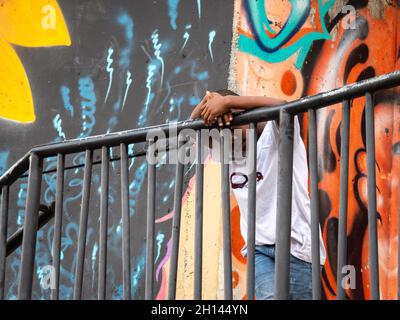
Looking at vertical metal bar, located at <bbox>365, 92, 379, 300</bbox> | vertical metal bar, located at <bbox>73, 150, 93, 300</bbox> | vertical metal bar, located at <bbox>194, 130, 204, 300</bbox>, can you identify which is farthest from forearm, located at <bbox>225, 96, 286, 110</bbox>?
vertical metal bar, located at <bbox>73, 150, 93, 300</bbox>

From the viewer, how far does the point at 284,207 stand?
140 inches

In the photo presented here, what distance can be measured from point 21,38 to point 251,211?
181 inches

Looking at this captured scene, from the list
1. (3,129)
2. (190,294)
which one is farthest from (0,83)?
(190,294)

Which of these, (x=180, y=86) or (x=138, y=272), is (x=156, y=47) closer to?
(x=180, y=86)

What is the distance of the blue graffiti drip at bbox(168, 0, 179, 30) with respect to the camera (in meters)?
7.11

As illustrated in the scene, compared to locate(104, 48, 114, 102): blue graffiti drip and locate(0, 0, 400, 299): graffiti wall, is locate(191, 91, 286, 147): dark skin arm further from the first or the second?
locate(104, 48, 114, 102): blue graffiti drip

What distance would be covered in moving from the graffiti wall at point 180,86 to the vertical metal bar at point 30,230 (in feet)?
6.95

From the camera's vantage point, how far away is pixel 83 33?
7.39 m

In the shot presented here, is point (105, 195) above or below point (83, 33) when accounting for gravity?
below

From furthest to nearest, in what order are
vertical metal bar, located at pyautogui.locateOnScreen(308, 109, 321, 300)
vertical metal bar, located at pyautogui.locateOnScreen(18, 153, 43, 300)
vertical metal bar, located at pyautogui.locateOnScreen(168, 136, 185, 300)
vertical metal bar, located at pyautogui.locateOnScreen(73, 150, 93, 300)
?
1. vertical metal bar, located at pyautogui.locateOnScreen(18, 153, 43, 300)
2. vertical metal bar, located at pyautogui.locateOnScreen(73, 150, 93, 300)
3. vertical metal bar, located at pyautogui.locateOnScreen(168, 136, 185, 300)
4. vertical metal bar, located at pyautogui.locateOnScreen(308, 109, 321, 300)

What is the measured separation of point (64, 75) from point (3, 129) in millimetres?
768

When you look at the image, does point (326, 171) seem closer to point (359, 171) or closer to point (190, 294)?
point (359, 171)

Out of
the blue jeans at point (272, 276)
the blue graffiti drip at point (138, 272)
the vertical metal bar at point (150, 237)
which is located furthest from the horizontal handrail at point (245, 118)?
the blue graffiti drip at point (138, 272)

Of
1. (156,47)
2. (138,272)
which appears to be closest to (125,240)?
(138,272)
